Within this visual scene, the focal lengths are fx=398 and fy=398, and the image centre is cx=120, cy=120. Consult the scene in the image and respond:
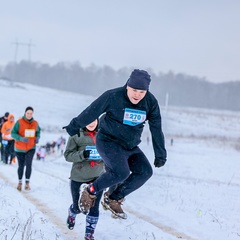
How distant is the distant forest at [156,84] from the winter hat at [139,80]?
160 m

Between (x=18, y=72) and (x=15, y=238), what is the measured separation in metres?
185

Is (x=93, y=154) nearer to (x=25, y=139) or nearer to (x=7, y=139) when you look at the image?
(x=25, y=139)

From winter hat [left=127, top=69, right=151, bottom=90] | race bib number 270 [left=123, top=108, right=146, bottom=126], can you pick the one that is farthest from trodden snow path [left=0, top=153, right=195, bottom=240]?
winter hat [left=127, top=69, right=151, bottom=90]

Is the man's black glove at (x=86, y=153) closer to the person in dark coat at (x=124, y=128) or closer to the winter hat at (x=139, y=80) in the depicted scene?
the person in dark coat at (x=124, y=128)

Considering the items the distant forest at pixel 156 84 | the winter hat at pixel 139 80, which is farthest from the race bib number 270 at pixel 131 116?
the distant forest at pixel 156 84

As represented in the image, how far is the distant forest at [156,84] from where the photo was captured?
559 feet

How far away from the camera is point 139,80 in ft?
16.0

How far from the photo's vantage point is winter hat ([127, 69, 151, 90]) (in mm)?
4852

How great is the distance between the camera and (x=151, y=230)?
6566 mm

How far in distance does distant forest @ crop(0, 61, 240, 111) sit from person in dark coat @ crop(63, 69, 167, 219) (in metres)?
160

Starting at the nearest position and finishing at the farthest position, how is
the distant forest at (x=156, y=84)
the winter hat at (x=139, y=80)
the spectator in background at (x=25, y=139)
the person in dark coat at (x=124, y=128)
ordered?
the winter hat at (x=139, y=80) → the person in dark coat at (x=124, y=128) → the spectator in background at (x=25, y=139) → the distant forest at (x=156, y=84)

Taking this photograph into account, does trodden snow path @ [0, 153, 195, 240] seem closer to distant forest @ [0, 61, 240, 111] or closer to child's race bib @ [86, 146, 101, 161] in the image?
child's race bib @ [86, 146, 101, 161]

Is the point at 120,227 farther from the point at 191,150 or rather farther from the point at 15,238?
the point at 191,150

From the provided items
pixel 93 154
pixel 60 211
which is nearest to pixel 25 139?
pixel 60 211
